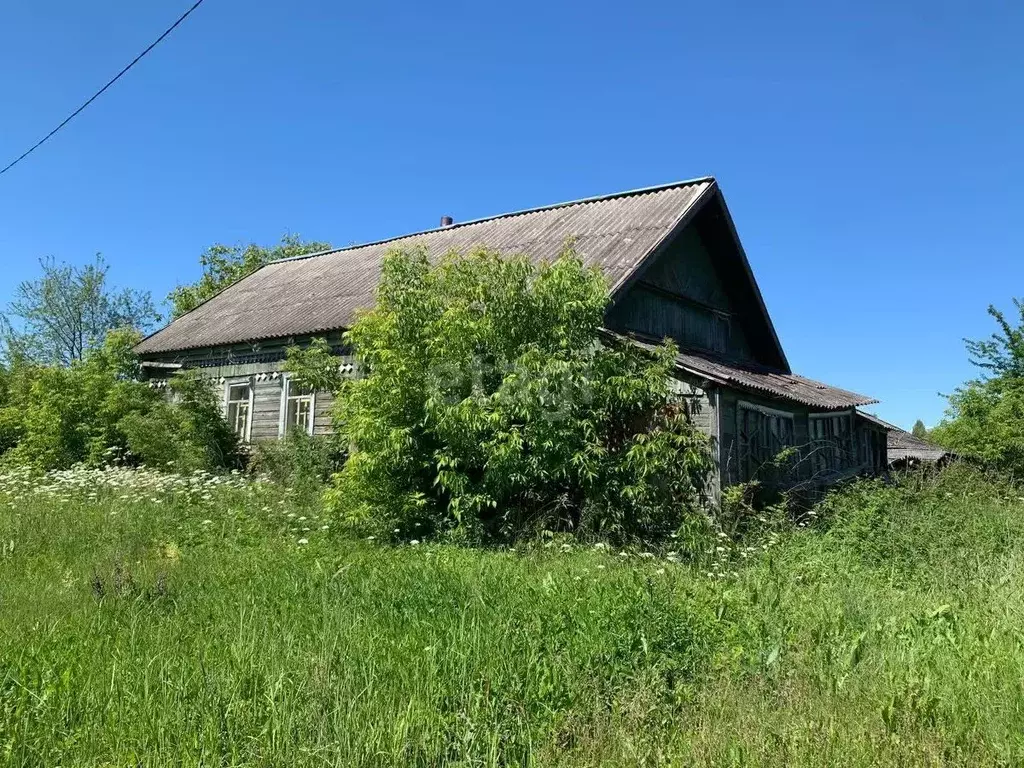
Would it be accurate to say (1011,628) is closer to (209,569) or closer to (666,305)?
(209,569)

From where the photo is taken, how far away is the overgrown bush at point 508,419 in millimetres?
8703

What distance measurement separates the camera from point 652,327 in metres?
14.2

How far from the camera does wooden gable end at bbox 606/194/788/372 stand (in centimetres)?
1383

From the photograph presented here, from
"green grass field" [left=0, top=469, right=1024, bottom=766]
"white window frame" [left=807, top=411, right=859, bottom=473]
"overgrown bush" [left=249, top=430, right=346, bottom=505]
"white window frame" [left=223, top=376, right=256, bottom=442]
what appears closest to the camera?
"green grass field" [left=0, top=469, right=1024, bottom=766]

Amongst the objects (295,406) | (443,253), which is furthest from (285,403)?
(443,253)

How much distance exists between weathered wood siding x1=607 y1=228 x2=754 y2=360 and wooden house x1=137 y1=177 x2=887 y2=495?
38mm

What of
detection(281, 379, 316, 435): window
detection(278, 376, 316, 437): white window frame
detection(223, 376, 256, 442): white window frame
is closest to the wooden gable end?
detection(281, 379, 316, 435): window

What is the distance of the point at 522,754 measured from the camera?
3225 mm

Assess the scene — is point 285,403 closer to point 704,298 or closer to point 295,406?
point 295,406

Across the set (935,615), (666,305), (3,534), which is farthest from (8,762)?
(666,305)

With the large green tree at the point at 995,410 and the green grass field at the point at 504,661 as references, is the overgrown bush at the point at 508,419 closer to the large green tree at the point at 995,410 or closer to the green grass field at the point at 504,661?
the green grass field at the point at 504,661

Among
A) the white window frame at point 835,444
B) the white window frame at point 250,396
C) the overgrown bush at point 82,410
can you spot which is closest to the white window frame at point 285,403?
the white window frame at point 250,396

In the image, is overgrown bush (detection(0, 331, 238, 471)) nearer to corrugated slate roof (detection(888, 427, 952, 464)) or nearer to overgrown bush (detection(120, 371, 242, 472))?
overgrown bush (detection(120, 371, 242, 472))

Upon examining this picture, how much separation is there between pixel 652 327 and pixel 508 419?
6212mm
